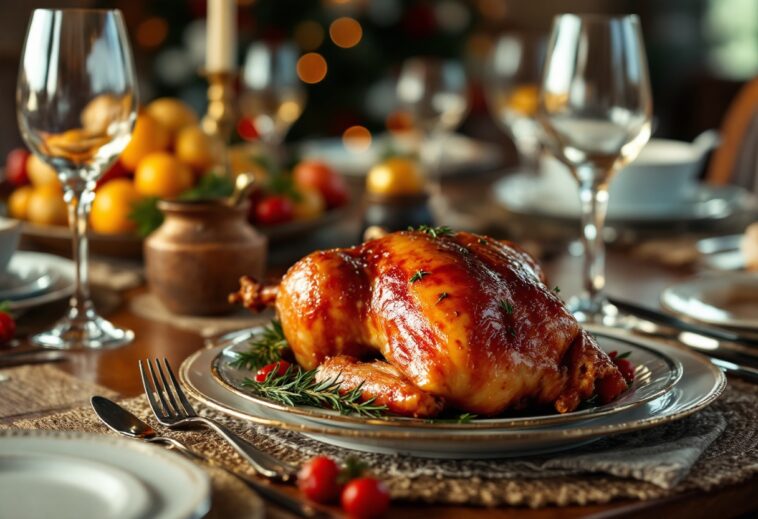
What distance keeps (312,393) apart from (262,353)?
0.54ft

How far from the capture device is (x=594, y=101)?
4.90 feet

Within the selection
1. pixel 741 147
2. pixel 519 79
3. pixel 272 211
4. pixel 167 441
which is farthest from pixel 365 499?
pixel 741 147

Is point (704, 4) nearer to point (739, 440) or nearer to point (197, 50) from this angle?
point (197, 50)

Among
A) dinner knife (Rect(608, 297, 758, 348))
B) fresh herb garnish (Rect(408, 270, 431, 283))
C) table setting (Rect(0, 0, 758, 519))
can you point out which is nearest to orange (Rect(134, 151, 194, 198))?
table setting (Rect(0, 0, 758, 519))

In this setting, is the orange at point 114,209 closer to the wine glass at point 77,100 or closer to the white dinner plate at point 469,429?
the wine glass at point 77,100

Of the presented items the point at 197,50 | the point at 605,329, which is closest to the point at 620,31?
the point at 605,329

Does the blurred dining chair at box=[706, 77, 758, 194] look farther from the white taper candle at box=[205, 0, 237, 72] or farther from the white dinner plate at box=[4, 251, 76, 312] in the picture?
the white dinner plate at box=[4, 251, 76, 312]

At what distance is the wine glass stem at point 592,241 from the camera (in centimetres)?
155

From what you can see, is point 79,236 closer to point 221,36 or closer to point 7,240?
point 7,240

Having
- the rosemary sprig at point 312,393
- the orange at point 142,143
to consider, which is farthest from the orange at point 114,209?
the rosemary sprig at point 312,393

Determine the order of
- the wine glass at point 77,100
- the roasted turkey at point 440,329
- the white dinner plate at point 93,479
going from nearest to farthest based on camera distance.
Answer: the white dinner plate at point 93,479 < the roasted turkey at point 440,329 < the wine glass at point 77,100

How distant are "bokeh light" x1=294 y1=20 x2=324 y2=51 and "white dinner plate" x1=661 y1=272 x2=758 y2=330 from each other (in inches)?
152

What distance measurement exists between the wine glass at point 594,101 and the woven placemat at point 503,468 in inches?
19.8

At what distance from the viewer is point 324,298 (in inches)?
41.8
